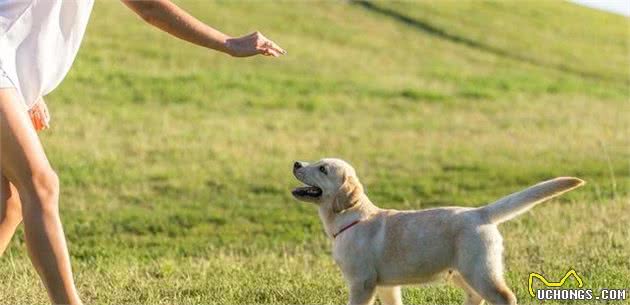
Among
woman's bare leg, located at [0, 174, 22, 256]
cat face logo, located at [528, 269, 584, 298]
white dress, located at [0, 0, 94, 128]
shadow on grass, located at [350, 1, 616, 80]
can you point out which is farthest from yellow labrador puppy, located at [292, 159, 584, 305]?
shadow on grass, located at [350, 1, 616, 80]

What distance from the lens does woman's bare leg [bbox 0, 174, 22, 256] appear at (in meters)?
5.86

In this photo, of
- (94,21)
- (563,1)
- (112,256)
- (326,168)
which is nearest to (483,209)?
(326,168)

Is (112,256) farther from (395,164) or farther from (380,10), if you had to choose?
(380,10)

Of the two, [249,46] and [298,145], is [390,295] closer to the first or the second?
[249,46]

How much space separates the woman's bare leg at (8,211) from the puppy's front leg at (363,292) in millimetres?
1712

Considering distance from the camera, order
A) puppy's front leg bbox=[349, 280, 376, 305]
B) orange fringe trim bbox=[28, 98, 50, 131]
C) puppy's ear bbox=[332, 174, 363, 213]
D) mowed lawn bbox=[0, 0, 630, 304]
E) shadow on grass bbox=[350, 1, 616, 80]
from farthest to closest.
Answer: shadow on grass bbox=[350, 1, 616, 80], mowed lawn bbox=[0, 0, 630, 304], orange fringe trim bbox=[28, 98, 50, 131], puppy's ear bbox=[332, 174, 363, 213], puppy's front leg bbox=[349, 280, 376, 305]

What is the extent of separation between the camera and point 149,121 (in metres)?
20.5

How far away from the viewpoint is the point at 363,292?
563 cm

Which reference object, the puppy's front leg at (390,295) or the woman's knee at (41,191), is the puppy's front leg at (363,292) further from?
the woman's knee at (41,191)

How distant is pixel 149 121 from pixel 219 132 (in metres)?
1.39

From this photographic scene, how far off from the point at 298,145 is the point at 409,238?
13.3 metres

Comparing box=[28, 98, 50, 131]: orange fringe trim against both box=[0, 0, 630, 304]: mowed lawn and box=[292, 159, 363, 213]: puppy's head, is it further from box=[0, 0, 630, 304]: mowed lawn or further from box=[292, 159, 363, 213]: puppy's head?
box=[292, 159, 363, 213]: puppy's head

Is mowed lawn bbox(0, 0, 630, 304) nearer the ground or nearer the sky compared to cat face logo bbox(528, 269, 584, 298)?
nearer the ground

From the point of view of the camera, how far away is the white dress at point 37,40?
17.8 feet
